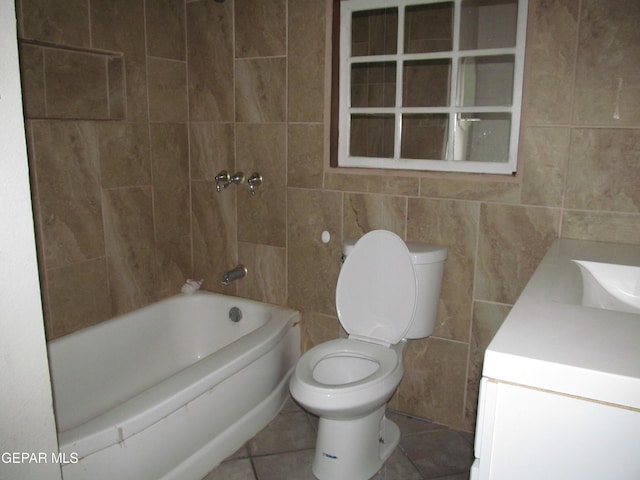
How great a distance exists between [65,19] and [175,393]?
1.65 meters

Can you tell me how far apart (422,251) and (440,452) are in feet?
2.97

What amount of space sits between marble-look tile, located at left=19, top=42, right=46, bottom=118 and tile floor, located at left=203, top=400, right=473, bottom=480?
1696 millimetres

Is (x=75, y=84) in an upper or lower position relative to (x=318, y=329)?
upper

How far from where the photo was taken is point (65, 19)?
2.25 metres

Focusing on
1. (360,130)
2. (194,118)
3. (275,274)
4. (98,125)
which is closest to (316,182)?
(360,130)

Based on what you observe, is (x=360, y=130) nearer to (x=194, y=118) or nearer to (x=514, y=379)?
(x=194, y=118)

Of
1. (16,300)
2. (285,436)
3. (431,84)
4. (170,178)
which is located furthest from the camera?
(170,178)

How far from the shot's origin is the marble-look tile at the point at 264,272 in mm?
2785

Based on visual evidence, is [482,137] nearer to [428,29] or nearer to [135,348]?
[428,29]

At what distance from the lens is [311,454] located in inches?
90.7

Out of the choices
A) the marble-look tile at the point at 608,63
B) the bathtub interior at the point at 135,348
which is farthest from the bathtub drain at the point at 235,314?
the marble-look tile at the point at 608,63

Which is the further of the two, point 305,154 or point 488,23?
point 305,154

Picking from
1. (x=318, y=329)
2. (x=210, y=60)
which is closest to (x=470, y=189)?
(x=318, y=329)

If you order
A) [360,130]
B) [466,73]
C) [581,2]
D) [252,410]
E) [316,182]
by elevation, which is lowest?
[252,410]
